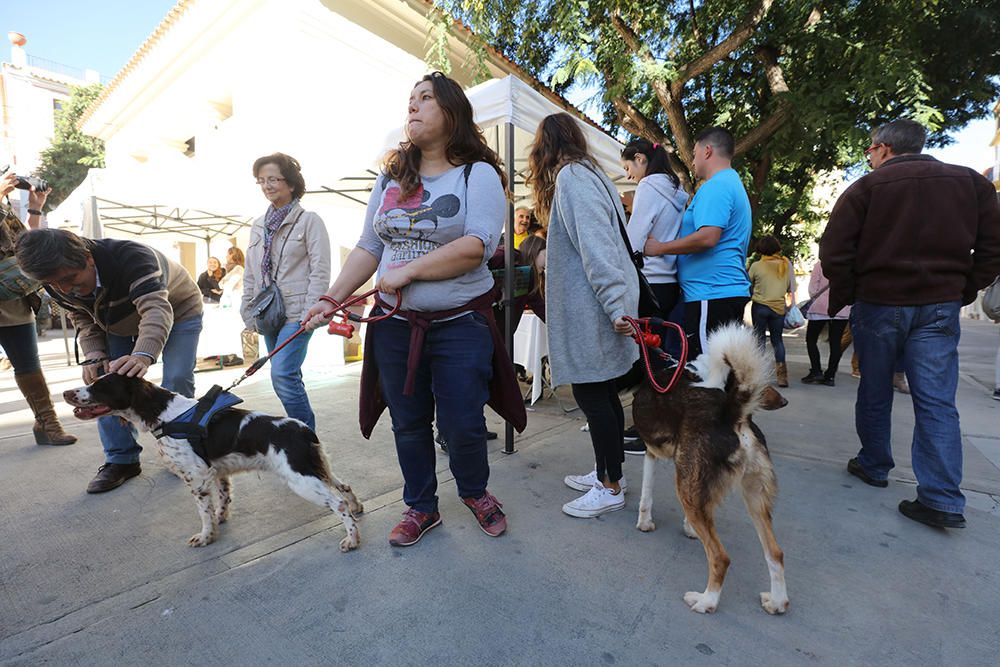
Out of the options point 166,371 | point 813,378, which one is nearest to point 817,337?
point 813,378

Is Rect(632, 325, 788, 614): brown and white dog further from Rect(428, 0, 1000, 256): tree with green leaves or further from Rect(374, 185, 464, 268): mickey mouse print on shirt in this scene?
Rect(428, 0, 1000, 256): tree with green leaves

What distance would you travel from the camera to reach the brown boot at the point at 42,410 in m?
3.69

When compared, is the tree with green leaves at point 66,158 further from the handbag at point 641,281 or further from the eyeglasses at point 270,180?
the handbag at point 641,281

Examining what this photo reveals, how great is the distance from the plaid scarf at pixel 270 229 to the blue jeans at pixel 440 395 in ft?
3.93

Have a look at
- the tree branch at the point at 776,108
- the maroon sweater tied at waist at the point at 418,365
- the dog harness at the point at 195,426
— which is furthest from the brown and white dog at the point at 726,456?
the tree branch at the point at 776,108

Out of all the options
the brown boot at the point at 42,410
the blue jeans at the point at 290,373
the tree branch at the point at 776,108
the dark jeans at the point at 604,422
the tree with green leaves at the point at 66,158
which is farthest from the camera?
the tree with green leaves at the point at 66,158

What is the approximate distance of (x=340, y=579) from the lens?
6.59ft

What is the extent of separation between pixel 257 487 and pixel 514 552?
1744 millimetres

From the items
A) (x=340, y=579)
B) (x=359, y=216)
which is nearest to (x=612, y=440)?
(x=340, y=579)

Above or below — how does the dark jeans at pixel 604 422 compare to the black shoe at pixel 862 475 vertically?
above

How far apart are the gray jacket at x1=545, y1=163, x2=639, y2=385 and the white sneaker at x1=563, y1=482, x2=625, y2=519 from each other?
647 mm

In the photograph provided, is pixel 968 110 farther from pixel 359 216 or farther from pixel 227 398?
pixel 227 398

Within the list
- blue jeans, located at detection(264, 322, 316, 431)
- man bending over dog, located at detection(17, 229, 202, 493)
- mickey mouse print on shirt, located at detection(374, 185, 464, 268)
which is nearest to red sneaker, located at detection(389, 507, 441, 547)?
blue jeans, located at detection(264, 322, 316, 431)

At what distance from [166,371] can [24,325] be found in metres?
1.51
